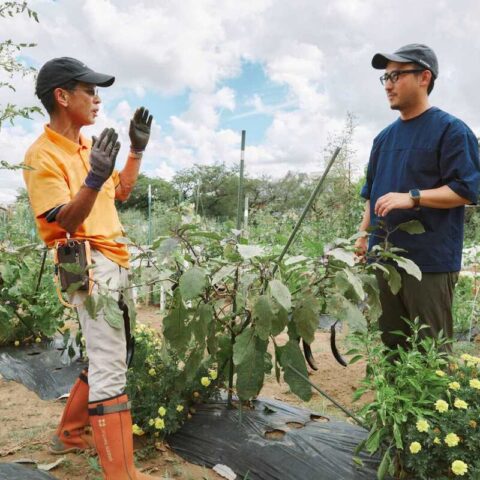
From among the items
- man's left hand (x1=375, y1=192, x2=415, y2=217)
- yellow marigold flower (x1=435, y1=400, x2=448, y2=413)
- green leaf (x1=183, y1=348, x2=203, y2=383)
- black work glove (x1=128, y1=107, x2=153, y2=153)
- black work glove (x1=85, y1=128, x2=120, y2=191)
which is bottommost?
yellow marigold flower (x1=435, y1=400, x2=448, y2=413)

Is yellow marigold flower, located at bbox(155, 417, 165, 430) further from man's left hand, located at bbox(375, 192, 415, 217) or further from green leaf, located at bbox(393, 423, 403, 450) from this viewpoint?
man's left hand, located at bbox(375, 192, 415, 217)

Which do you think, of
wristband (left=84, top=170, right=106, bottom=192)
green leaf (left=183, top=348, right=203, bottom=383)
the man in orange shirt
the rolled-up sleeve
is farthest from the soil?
the rolled-up sleeve

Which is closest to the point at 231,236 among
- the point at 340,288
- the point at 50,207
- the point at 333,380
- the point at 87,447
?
the point at 340,288

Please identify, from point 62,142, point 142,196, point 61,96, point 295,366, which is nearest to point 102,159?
point 62,142

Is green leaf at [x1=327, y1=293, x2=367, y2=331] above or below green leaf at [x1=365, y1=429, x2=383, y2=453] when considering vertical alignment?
above

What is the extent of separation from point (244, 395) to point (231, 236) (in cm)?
59

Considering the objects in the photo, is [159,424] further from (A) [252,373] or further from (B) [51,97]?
(B) [51,97]

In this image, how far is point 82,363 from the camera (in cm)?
346

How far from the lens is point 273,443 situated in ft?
6.68

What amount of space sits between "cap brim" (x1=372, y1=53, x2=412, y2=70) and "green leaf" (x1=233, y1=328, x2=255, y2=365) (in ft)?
4.15

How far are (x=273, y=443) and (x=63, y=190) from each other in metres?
1.28

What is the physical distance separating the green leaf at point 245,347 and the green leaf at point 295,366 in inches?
5.0

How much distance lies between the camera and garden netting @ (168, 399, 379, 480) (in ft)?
6.31

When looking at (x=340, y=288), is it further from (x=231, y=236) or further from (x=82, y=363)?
(x=82, y=363)
